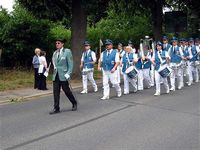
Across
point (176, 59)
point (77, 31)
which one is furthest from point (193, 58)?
point (77, 31)

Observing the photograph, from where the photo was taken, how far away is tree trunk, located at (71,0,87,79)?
22281 mm

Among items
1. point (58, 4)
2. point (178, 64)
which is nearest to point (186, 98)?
point (178, 64)

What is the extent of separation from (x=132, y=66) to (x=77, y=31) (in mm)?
5893

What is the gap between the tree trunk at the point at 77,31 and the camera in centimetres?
2228

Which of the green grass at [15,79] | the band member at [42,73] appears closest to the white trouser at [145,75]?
the band member at [42,73]

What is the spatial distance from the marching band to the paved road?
3.50ft

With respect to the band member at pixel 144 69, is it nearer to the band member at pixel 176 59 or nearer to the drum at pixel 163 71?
the band member at pixel 176 59

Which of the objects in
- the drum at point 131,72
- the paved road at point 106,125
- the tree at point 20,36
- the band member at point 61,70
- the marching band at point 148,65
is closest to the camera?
the paved road at point 106,125

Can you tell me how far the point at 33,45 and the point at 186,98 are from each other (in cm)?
1231

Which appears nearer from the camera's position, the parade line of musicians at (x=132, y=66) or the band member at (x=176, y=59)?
the parade line of musicians at (x=132, y=66)

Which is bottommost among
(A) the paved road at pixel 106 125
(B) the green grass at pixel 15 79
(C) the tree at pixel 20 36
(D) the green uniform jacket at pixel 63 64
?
(A) the paved road at pixel 106 125

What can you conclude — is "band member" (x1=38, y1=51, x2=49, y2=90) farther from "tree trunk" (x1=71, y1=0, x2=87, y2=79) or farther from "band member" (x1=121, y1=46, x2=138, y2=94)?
"tree trunk" (x1=71, y1=0, x2=87, y2=79)

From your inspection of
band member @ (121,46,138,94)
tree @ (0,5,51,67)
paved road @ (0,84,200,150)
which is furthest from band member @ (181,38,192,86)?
tree @ (0,5,51,67)

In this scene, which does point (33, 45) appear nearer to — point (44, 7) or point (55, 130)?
point (44, 7)
